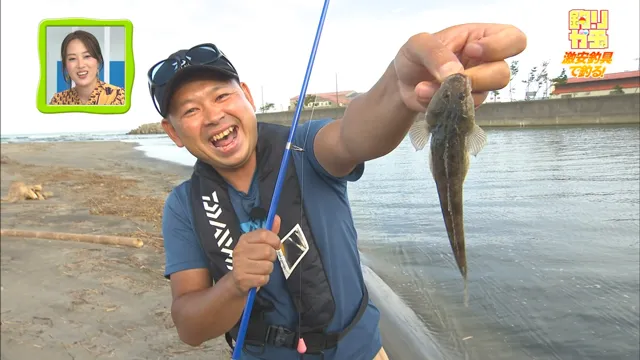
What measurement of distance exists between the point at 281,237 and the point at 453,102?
1064 millimetres

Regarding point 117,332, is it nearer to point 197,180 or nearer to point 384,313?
point 197,180

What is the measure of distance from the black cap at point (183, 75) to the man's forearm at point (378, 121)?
2.27ft

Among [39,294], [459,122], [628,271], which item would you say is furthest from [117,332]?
[628,271]

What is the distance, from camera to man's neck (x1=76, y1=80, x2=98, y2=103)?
17.6 feet

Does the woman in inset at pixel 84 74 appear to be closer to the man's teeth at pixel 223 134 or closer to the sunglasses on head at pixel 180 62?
the sunglasses on head at pixel 180 62

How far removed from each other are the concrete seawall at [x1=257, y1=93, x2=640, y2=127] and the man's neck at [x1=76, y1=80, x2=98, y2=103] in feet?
93.9

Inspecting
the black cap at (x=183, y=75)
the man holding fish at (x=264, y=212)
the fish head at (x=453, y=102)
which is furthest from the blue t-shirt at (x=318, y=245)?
the fish head at (x=453, y=102)

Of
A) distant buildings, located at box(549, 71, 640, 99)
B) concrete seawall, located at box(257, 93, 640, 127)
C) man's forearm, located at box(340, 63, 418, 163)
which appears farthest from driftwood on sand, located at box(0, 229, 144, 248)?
distant buildings, located at box(549, 71, 640, 99)

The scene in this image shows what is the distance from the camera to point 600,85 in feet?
133

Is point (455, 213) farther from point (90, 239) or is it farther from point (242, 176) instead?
point (90, 239)

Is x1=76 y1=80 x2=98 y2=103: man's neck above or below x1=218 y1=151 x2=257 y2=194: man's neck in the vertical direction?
above

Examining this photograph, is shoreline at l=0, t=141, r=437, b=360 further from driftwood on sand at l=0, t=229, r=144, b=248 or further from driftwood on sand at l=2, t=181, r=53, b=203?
driftwood on sand at l=2, t=181, r=53, b=203

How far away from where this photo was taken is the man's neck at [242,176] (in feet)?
7.20

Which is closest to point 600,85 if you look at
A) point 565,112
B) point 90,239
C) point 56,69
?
point 565,112
